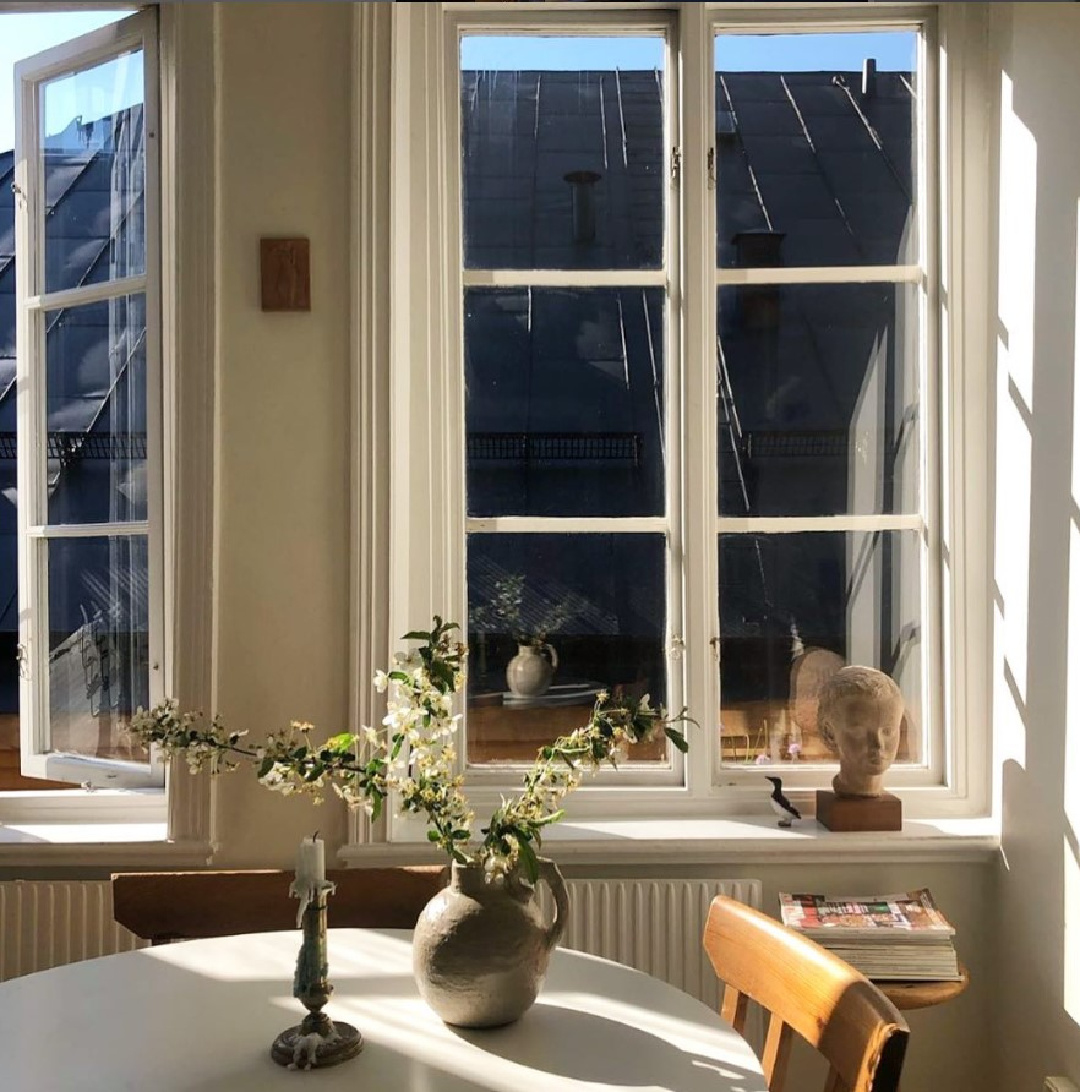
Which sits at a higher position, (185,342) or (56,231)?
(56,231)

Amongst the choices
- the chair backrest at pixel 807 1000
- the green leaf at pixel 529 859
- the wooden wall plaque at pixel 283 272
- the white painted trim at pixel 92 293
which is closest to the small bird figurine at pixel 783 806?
the chair backrest at pixel 807 1000

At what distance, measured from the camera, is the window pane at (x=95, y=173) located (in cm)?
292

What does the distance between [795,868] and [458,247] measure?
1.64 metres

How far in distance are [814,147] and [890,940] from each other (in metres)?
1.83

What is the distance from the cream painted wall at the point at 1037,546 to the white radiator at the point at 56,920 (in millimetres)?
1888

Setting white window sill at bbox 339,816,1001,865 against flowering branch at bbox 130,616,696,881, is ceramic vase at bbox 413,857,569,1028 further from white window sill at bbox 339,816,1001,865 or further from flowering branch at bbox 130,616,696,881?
white window sill at bbox 339,816,1001,865

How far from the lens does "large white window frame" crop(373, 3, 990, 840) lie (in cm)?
285

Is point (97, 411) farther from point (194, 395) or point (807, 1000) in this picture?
point (807, 1000)

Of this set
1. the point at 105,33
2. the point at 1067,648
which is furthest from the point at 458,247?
the point at 1067,648

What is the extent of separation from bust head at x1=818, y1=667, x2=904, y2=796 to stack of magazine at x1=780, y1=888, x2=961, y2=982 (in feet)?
1.04

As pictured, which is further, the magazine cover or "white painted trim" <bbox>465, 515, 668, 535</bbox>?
"white painted trim" <bbox>465, 515, 668, 535</bbox>

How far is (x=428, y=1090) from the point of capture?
1445 millimetres

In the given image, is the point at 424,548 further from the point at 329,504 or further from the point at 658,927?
the point at 658,927

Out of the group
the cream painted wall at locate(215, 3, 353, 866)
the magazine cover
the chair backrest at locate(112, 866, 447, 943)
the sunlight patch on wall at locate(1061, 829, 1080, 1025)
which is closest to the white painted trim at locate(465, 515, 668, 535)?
the cream painted wall at locate(215, 3, 353, 866)
